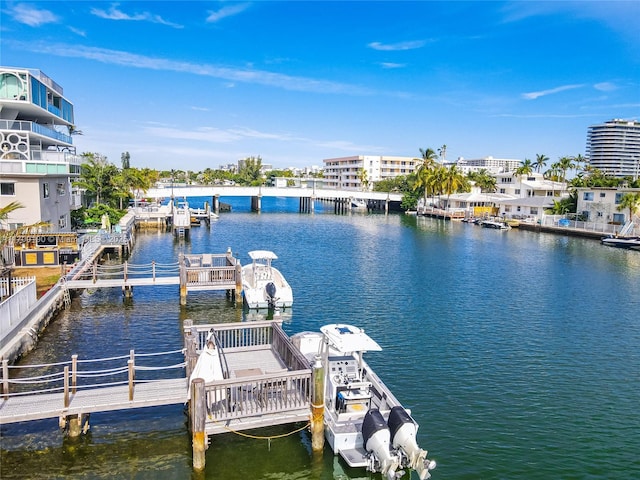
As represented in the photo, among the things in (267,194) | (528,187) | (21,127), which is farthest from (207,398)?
(528,187)

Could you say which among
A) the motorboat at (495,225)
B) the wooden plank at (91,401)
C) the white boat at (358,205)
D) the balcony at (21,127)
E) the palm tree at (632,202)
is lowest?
the wooden plank at (91,401)

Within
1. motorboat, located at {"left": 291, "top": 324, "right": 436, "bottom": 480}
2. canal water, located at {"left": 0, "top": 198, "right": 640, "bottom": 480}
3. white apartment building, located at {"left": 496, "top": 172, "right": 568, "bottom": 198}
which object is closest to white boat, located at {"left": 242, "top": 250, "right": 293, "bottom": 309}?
canal water, located at {"left": 0, "top": 198, "right": 640, "bottom": 480}

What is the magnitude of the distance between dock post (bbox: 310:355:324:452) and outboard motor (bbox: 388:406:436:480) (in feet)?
6.35

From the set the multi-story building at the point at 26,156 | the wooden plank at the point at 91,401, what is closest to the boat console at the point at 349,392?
the wooden plank at the point at 91,401

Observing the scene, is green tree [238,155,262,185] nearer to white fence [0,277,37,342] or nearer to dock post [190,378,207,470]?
white fence [0,277,37,342]

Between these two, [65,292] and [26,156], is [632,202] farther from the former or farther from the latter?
[26,156]

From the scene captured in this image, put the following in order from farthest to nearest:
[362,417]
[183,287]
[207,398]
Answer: [183,287] → [362,417] → [207,398]

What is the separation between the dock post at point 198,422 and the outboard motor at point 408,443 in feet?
15.0

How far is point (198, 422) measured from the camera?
1187 centimetres

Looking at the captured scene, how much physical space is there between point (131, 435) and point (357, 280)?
969 inches

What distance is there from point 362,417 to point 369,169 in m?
159

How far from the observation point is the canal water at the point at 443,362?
43.0 ft

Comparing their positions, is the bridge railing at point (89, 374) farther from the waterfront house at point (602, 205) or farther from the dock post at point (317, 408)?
the waterfront house at point (602, 205)

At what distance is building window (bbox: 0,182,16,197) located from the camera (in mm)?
31953
